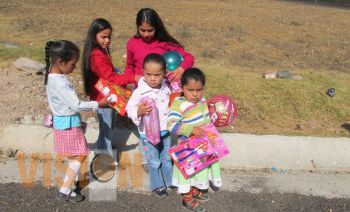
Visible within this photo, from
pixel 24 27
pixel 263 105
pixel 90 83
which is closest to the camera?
pixel 90 83

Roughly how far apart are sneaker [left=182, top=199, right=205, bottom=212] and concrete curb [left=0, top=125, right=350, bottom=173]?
0.93 metres

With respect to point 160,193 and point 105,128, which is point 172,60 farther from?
point 160,193

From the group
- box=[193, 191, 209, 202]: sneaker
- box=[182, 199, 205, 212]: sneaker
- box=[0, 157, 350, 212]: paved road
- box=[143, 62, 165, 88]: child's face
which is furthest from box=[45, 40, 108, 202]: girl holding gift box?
box=[193, 191, 209, 202]: sneaker

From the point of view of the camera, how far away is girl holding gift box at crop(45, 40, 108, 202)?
356 centimetres

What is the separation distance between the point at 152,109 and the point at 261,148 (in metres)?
1.75

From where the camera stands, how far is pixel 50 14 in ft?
50.5

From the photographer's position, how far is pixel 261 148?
489cm

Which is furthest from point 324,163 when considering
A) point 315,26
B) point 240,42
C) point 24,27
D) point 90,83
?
point 315,26

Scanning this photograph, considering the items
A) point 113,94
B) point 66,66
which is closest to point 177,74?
point 113,94

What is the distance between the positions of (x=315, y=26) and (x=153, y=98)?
13.9m

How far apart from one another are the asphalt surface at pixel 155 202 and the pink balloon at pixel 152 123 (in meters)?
0.63

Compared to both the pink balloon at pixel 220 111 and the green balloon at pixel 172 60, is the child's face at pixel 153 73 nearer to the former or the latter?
the green balloon at pixel 172 60

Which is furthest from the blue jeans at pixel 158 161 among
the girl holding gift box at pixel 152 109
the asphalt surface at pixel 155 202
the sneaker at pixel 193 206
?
the sneaker at pixel 193 206

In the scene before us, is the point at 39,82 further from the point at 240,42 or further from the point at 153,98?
the point at 240,42
